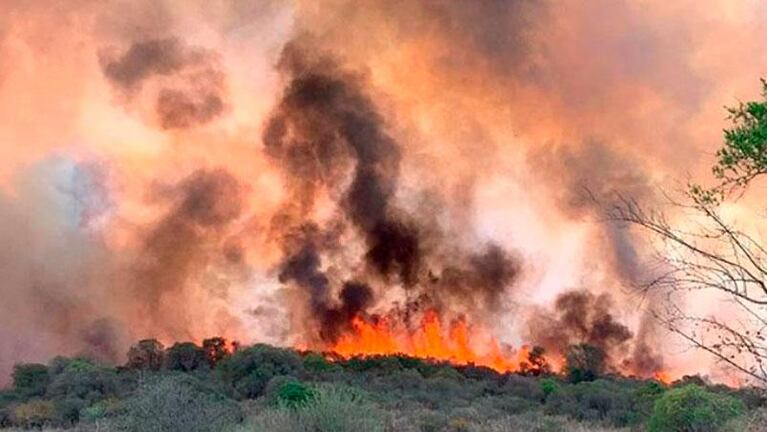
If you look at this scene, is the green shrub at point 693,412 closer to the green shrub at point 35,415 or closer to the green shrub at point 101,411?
the green shrub at point 101,411

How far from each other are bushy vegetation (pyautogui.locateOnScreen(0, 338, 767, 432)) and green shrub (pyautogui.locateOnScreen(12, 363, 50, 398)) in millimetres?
149

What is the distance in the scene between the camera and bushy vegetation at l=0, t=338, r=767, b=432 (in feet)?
114

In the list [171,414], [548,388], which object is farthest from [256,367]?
[171,414]

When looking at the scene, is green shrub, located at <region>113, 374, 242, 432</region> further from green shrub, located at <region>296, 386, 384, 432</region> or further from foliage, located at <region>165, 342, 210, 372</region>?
foliage, located at <region>165, 342, 210, 372</region>

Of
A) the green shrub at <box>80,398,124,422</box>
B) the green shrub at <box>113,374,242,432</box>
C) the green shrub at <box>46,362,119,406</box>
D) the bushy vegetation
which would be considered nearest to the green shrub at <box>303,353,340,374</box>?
the bushy vegetation

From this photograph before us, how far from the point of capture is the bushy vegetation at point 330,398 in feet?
114

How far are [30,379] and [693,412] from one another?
200ft

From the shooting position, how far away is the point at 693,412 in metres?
43.0

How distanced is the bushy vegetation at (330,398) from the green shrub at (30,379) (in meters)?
0.15

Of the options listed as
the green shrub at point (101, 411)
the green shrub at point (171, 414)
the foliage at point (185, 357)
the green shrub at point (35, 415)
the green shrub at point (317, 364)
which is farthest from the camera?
the foliage at point (185, 357)

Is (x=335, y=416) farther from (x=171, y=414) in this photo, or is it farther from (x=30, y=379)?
(x=30, y=379)

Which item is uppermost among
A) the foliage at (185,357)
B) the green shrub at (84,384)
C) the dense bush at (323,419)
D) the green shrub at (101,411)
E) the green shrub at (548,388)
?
the foliage at (185,357)

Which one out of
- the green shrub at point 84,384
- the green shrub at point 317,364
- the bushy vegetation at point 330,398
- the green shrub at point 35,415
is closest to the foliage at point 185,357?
the bushy vegetation at point 330,398

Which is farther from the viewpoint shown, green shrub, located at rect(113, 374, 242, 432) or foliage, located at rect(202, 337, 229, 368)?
foliage, located at rect(202, 337, 229, 368)
